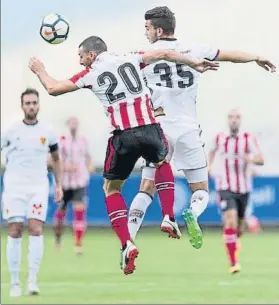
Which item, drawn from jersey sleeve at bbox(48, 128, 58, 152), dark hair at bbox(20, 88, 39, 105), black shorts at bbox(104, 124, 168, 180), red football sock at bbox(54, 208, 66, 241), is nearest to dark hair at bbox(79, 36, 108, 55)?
black shorts at bbox(104, 124, 168, 180)

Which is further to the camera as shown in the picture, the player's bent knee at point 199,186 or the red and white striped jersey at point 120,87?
the player's bent knee at point 199,186

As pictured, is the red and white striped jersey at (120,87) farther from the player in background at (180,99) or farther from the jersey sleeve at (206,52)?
the jersey sleeve at (206,52)

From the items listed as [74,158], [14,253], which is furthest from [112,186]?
[74,158]

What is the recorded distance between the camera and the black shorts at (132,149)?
9.41 m

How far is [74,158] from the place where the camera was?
26875 millimetres

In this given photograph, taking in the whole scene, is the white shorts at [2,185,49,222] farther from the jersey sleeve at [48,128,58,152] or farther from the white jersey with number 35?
the white jersey with number 35

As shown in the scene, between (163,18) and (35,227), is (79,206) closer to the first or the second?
(35,227)

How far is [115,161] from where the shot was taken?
947 centimetres

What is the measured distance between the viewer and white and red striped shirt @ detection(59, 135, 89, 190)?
2609cm

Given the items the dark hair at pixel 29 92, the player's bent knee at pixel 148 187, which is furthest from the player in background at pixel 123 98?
the dark hair at pixel 29 92

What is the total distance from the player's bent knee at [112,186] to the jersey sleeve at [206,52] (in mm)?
1071

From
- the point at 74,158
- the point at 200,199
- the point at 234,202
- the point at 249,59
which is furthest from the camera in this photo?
the point at 74,158

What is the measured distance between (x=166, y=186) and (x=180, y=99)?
0.83m

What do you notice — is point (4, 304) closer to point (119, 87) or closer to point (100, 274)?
point (100, 274)
